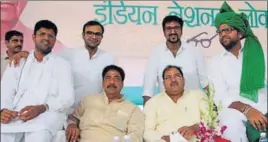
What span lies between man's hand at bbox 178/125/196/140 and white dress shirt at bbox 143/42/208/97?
47cm

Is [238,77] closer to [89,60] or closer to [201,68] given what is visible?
[201,68]

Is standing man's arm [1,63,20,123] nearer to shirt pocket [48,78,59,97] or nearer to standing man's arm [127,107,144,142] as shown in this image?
shirt pocket [48,78,59,97]

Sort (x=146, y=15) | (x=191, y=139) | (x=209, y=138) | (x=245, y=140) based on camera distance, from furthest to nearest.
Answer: (x=146, y=15) < (x=245, y=140) < (x=191, y=139) < (x=209, y=138)

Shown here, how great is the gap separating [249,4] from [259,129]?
120cm

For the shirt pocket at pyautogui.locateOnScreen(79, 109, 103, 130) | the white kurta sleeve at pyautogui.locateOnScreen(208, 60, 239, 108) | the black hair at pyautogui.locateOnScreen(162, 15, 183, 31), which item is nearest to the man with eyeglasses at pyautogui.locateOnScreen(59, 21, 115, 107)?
the shirt pocket at pyautogui.locateOnScreen(79, 109, 103, 130)

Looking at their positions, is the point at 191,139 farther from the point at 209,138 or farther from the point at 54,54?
the point at 54,54

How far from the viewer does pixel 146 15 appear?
356 centimetres

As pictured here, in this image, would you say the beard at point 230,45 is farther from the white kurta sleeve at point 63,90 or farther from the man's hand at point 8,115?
the man's hand at point 8,115

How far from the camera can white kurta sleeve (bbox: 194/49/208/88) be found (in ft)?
11.1

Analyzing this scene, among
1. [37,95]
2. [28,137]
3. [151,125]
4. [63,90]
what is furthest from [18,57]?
[151,125]

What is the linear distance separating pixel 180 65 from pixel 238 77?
490 mm

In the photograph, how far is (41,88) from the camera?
309cm

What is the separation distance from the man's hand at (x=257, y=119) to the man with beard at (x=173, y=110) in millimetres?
399

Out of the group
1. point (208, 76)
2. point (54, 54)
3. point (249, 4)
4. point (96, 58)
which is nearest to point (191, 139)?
point (208, 76)
